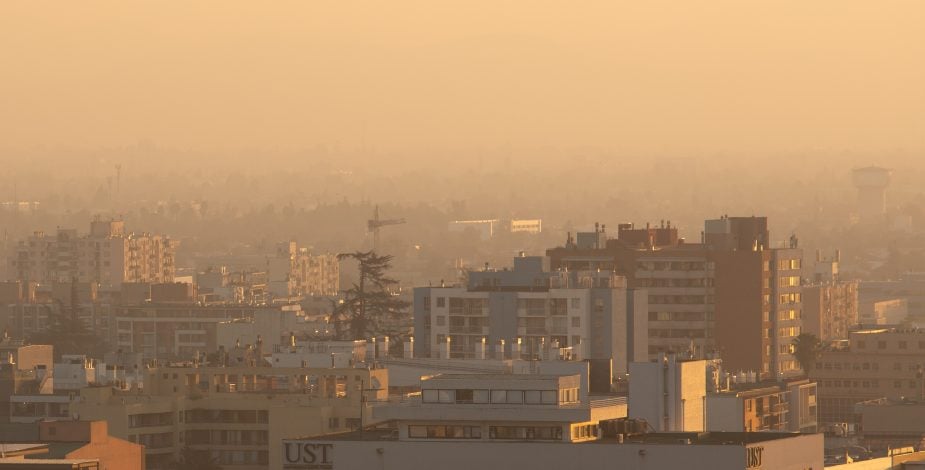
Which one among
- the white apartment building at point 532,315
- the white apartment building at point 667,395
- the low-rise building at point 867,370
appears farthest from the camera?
the low-rise building at point 867,370

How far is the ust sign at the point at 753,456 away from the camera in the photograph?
40.3m

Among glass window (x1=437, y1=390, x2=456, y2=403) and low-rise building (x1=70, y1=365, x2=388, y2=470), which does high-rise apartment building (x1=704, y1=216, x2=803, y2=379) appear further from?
glass window (x1=437, y1=390, x2=456, y2=403)

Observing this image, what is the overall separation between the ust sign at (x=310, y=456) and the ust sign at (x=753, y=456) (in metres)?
4.82

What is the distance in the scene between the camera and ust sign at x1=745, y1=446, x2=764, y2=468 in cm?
4034

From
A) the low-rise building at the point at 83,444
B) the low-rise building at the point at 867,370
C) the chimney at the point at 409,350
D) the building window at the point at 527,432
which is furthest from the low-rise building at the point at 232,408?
the low-rise building at the point at 867,370

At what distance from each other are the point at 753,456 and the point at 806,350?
252 ft

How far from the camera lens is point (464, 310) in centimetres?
10688

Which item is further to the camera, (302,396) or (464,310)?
(464,310)

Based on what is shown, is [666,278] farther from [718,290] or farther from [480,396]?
[480,396]

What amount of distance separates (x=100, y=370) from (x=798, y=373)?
102 ft

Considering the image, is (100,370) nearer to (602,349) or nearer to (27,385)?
(27,385)

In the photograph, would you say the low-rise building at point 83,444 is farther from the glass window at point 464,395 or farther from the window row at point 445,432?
the window row at point 445,432

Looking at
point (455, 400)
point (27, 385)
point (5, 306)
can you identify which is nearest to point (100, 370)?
point (27, 385)

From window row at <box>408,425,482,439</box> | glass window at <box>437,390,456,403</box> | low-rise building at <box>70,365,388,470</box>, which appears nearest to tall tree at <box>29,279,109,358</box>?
low-rise building at <box>70,365,388,470</box>
